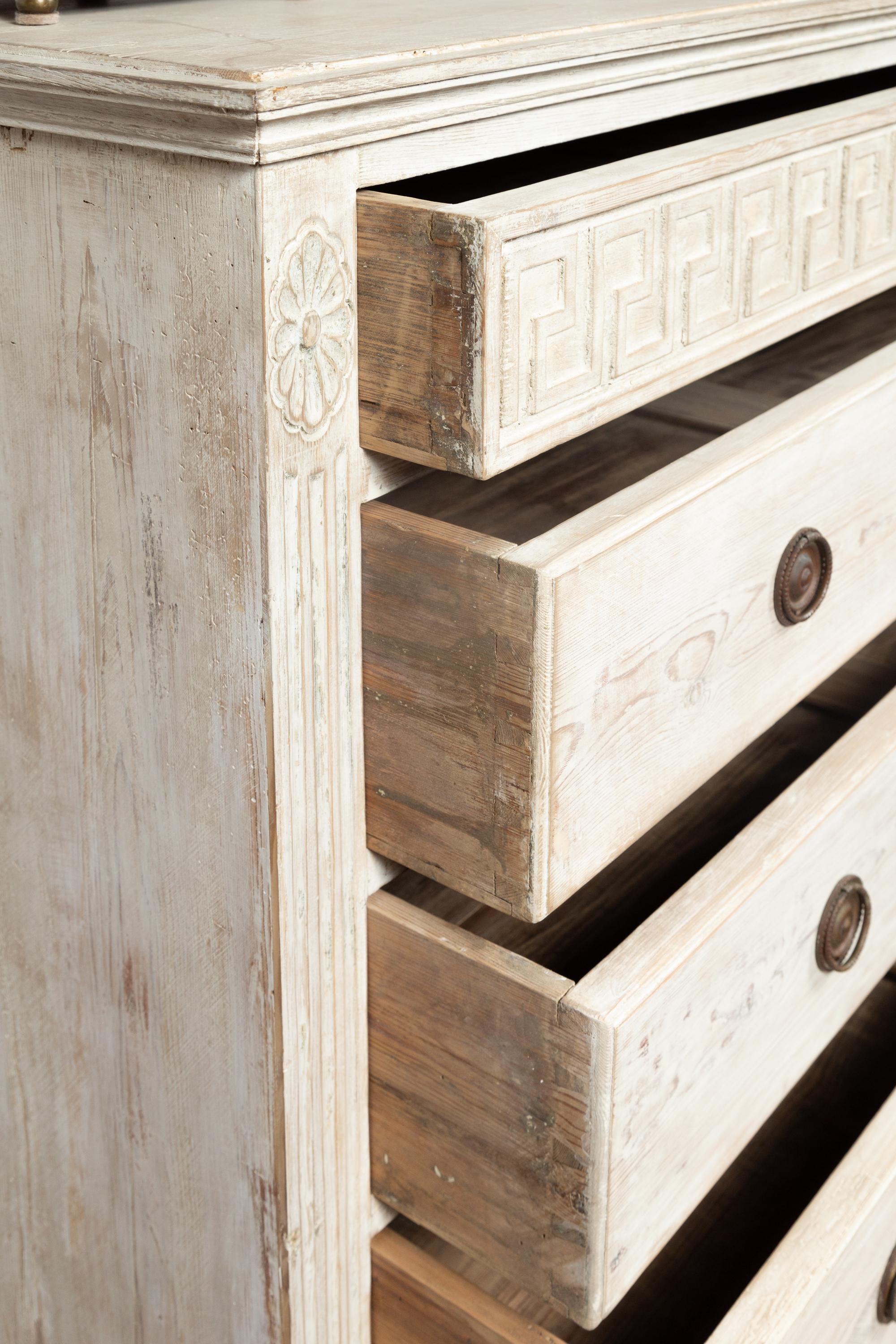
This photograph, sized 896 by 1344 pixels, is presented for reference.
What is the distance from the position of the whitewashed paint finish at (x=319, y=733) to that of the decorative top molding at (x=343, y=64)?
0.02 meters

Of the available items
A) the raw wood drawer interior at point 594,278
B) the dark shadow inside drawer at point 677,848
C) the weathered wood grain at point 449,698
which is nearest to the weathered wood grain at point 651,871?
the dark shadow inside drawer at point 677,848

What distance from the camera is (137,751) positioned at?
52 cm

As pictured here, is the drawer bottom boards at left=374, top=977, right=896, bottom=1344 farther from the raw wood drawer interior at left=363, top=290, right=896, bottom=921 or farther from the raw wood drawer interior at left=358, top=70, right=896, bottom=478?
the raw wood drawer interior at left=358, top=70, right=896, bottom=478

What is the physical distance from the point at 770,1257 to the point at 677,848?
23cm

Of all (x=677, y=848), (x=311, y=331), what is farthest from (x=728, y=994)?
(x=311, y=331)

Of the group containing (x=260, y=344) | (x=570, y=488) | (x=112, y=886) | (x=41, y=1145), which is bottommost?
(x=41, y=1145)

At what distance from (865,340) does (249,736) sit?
0.55 metres

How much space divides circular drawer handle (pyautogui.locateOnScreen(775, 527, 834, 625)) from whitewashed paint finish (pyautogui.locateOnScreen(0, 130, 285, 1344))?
26 cm

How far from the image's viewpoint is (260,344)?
0.41 m

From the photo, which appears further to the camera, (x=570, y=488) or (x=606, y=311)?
(x=570, y=488)

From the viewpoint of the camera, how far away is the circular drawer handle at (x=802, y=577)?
0.60m

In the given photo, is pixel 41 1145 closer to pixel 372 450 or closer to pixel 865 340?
pixel 372 450

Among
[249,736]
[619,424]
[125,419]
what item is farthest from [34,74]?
[619,424]

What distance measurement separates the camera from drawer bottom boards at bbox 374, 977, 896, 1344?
23.6 inches
